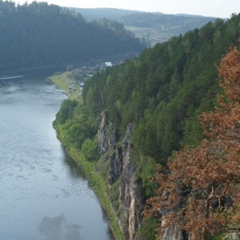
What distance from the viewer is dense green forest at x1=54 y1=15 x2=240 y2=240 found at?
53000 millimetres

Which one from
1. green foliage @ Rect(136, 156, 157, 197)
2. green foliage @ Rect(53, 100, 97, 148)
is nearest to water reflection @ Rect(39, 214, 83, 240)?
green foliage @ Rect(136, 156, 157, 197)

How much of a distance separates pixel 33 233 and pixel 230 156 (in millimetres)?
45431

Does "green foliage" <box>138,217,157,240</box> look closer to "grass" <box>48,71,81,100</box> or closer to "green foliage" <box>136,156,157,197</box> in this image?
"green foliage" <box>136,156,157,197</box>

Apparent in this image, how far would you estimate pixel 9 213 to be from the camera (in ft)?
201

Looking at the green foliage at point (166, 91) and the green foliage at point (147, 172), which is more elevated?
the green foliage at point (166, 91)

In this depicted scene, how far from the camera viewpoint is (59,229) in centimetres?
5709

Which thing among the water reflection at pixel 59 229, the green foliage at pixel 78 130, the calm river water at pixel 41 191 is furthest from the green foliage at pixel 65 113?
the water reflection at pixel 59 229

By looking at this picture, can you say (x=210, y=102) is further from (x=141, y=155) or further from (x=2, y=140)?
(x=2, y=140)

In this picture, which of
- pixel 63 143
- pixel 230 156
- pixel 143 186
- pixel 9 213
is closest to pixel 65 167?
pixel 63 143

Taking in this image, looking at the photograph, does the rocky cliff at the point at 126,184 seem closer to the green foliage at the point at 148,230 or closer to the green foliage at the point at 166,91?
the green foliage at the point at 166,91

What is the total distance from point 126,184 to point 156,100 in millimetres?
19160

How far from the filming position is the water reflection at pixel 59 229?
55106mm

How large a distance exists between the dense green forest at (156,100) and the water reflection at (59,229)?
727cm

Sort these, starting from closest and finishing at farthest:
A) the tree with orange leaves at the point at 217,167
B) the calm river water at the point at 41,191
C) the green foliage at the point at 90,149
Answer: the tree with orange leaves at the point at 217,167
the calm river water at the point at 41,191
the green foliage at the point at 90,149
